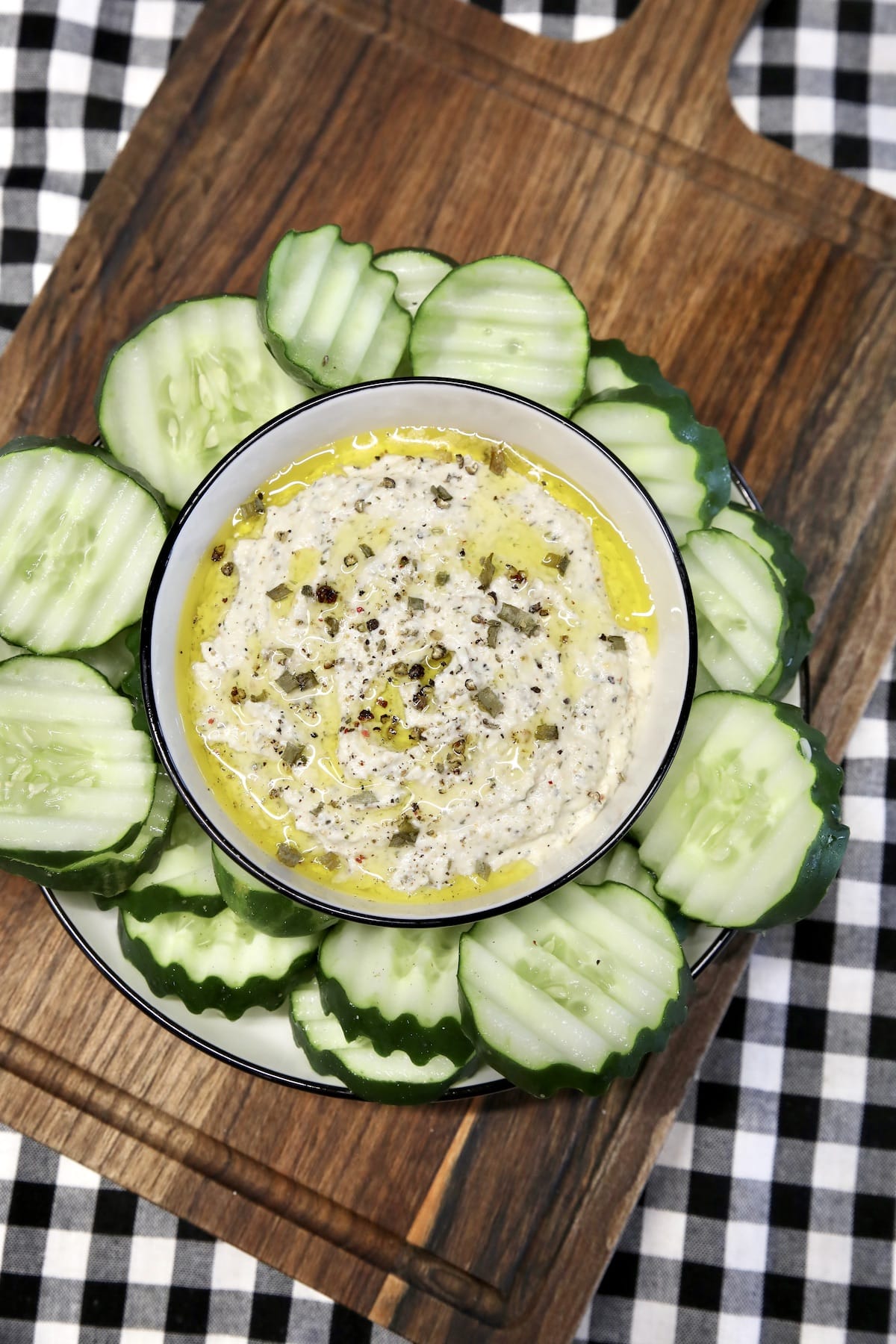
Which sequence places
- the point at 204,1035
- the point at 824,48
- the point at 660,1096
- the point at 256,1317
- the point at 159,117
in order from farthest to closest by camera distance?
the point at 824,48
the point at 256,1317
the point at 159,117
the point at 660,1096
the point at 204,1035

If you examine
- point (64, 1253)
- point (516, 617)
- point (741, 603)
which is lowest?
point (64, 1253)

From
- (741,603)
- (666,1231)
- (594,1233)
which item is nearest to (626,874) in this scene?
(741,603)

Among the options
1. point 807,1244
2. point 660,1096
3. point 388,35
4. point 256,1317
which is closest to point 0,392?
point 388,35

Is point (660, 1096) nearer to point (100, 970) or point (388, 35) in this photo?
point (100, 970)

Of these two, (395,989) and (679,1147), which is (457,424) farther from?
(679,1147)

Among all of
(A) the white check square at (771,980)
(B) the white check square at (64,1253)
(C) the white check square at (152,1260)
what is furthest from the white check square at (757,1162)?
(B) the white check square at (64,1253)

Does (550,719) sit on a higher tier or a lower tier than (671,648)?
lower

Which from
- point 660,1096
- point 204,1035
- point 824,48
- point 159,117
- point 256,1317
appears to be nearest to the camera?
point 204,1035

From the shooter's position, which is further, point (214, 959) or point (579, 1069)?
point (214, 959)
